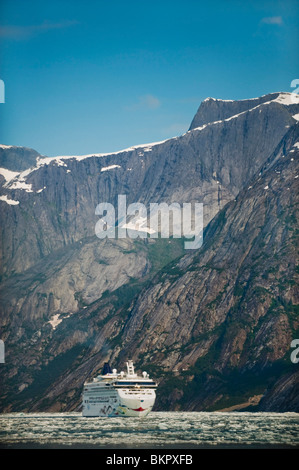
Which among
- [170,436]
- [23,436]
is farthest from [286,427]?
[23,436]
